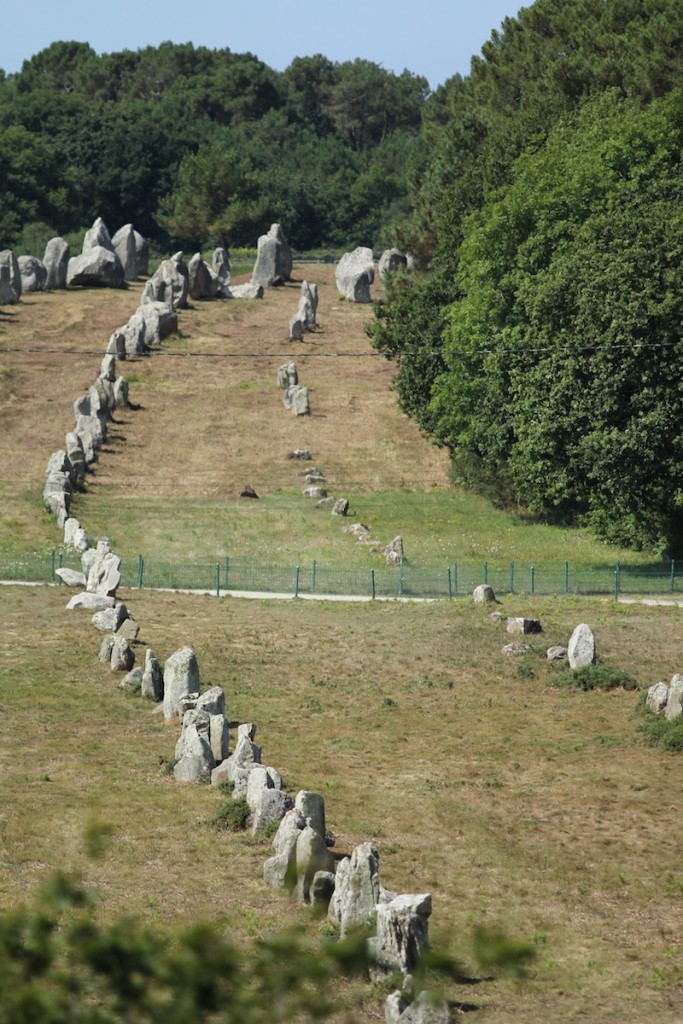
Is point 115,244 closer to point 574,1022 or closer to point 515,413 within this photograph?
point 515,413

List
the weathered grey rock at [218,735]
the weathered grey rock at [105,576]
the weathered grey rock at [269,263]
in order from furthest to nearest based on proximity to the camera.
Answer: the weathered grey rock at [269,263]
the weathered grey rock at [105,576]
the weathered grey rock at [218,735]

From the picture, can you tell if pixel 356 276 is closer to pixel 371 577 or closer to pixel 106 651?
pixel 371 577

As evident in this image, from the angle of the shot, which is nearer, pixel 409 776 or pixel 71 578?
pixel 409 776

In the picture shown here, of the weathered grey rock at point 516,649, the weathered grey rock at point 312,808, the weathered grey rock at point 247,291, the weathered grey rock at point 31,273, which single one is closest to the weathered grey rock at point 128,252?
the weathered grey rock at point 31,273

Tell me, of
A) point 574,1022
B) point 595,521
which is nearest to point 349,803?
point 574,1022

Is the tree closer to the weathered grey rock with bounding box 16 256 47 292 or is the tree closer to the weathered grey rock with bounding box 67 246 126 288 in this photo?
the weathered grey rock with bounding box 16 256 47 292

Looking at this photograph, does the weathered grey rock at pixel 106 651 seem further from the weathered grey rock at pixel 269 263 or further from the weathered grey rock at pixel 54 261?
the weathered grey rock at pixel 269 263

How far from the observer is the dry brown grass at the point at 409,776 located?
20.8 m

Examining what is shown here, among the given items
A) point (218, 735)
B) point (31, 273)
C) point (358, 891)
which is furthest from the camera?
point (31, 273)

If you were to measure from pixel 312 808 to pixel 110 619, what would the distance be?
1633 cm

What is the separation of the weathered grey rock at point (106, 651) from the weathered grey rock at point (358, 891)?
16215 millimetres

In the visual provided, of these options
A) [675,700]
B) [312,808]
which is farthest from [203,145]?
[312,808]

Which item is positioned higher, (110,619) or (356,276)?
(356,276)

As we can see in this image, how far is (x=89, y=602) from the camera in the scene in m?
41.3
